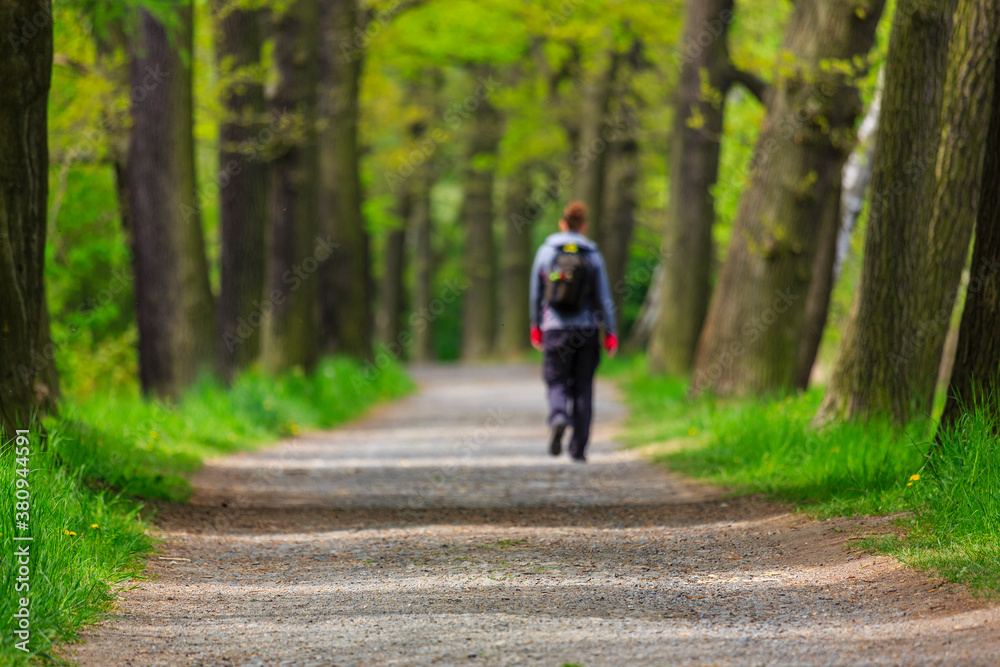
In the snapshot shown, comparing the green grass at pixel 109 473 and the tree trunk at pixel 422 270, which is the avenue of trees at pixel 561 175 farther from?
the tree trunk at pixel 422 270

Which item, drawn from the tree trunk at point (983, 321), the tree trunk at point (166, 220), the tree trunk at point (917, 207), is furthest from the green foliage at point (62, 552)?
the tree trunk at point (166, 220)

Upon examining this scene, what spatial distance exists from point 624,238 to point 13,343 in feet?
76.3

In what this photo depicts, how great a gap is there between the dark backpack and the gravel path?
1.46 meters

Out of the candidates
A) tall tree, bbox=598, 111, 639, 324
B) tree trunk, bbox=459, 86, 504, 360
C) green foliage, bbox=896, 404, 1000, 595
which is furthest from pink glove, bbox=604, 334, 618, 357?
tree trunk, bbox=459, 86, 504, 360

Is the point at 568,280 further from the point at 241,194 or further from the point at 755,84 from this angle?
the point at 241,194

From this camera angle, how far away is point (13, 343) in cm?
730

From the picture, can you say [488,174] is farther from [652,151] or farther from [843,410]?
[843,410]

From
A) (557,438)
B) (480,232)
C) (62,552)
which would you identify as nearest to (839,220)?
(557,438)

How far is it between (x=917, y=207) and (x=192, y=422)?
6.77 meters

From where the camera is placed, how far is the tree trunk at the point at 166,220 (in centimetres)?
1278

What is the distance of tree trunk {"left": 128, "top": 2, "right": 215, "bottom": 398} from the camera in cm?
1278

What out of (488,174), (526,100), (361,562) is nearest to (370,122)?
(526,100)

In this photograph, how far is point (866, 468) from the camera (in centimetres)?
730

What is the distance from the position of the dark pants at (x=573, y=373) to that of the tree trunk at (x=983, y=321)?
398 centimetres
